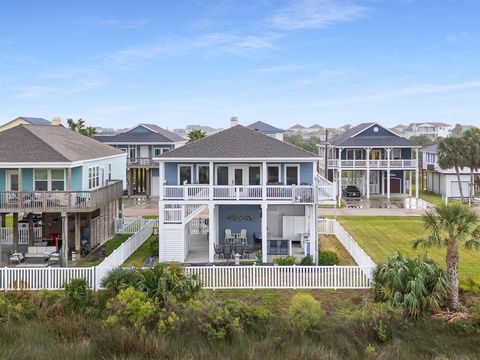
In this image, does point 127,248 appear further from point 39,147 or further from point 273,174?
point 273,174

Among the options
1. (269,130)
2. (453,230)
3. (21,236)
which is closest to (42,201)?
(21,236)

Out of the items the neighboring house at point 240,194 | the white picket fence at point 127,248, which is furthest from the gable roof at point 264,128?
the neighboring house at point 240,194

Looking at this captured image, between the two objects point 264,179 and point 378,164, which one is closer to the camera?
point 264,179

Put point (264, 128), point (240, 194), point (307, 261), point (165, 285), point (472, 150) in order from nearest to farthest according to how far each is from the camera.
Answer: point (165, 285)
point (307, 261)
point (240, 194)
point (472, 150)
point (264, 128)

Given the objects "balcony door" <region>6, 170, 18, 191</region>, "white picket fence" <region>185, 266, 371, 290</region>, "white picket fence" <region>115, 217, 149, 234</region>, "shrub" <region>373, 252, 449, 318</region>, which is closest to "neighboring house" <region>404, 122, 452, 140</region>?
"white picket fence" <region>115, 217, 149, 234</region>

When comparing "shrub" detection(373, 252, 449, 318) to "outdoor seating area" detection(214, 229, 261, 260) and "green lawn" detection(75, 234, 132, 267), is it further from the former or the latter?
"green lawn" detection(75, 234, 132, 267)

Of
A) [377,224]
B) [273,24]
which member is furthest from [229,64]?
[377,224]
